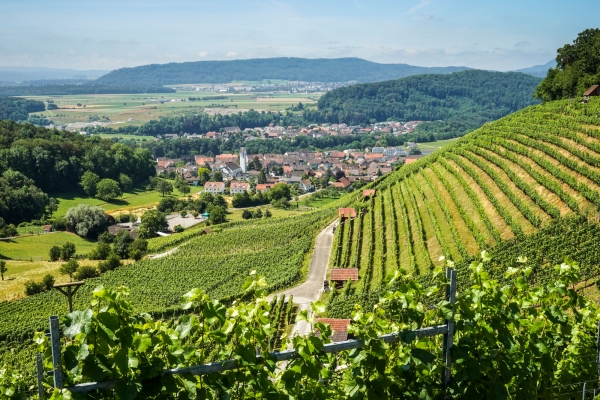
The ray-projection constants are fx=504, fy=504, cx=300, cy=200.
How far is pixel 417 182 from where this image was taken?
146ft

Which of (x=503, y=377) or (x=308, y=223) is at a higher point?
(x=503, y=377)

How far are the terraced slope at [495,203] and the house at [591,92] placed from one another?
1.79 m

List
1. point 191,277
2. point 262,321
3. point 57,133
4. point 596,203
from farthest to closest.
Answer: point 57,133 → point 191,277 → point 596,203 → point 262,321

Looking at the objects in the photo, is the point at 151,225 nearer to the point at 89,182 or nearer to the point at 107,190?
the point at 107,190

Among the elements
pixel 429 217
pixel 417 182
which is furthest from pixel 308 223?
pixel 429 217

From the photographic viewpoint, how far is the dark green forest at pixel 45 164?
243 feet

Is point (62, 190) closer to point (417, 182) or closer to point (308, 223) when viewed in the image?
point (308, 223)

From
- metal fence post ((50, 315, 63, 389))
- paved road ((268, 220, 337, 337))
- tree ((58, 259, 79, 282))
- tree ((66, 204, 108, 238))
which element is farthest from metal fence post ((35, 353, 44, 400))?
tree ((66, 204, 108, 238))

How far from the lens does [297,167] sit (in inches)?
4929

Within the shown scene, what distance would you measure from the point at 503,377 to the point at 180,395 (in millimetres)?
3052

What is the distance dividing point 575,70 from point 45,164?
8267 centimetres

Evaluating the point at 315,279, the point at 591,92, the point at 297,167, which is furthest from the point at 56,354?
the point at 297,167

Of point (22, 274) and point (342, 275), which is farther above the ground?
point (342, 275)

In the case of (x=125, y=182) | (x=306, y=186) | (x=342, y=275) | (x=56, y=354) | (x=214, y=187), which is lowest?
(x=306, y=186)
